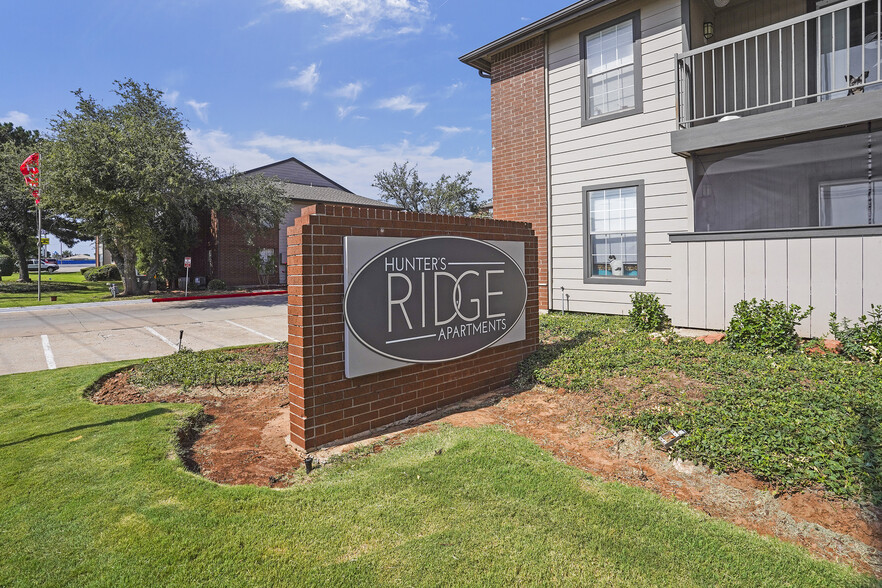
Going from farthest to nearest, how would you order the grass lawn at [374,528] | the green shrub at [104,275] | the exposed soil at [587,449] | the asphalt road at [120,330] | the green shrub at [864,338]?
1. the green shrub at [104,275]
2. the asphalt road at [120,330]
3. the green shrub at [864,338]
4. the exposed soil at [587,449]
5. the grass lawn at [374,528]

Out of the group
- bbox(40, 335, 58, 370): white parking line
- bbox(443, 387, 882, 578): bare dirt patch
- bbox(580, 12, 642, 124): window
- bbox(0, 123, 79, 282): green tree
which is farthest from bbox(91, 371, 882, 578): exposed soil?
bbox(0, 123, 79, 282): green tree

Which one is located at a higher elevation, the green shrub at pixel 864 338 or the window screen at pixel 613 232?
the window screen at pixel 613 232

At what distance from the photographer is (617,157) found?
9000mm

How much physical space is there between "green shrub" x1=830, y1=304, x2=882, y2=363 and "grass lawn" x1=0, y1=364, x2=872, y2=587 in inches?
155

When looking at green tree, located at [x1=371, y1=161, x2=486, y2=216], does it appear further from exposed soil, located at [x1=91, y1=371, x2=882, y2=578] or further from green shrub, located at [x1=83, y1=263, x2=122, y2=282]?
exposed soil, located at [x1=91, y1=371, x2=882, y2=578]

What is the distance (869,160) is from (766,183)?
1.31m

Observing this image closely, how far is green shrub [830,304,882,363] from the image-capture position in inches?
201

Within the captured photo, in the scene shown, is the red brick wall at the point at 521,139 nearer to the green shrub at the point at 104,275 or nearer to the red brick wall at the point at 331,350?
the red brick wall at the point at 331,350

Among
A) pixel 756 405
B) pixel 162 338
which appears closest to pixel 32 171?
pixel 162 338

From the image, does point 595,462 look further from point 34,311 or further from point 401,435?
point 34,311

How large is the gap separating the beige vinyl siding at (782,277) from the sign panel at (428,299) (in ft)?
12.3

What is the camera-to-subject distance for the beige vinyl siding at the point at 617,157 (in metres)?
8.32

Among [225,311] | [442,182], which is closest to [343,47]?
[225,311]

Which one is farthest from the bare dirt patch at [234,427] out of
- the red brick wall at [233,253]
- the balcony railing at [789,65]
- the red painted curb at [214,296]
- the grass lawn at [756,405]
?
the red brick wall at [233,253]
